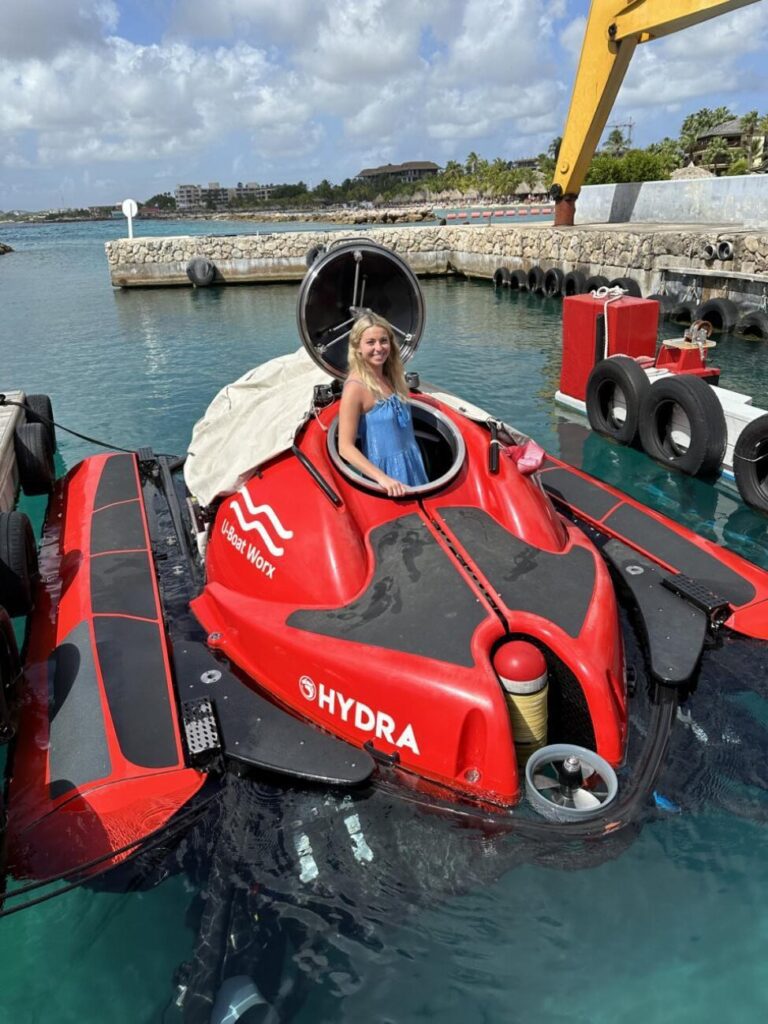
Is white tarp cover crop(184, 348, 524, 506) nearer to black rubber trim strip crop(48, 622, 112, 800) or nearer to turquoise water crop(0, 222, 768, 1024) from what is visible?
black rubber trim strip crop(48, 622, 112, 800)

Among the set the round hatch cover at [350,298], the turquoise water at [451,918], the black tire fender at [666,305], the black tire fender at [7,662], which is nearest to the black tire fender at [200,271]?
the black tire fender at [666,305]

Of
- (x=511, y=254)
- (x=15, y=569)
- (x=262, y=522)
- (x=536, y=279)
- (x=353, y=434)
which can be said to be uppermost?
(x=511, y=254)

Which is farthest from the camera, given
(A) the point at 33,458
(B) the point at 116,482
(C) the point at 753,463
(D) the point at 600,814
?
(A) the point at 33,458

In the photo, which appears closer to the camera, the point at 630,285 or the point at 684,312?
the point at 684,312

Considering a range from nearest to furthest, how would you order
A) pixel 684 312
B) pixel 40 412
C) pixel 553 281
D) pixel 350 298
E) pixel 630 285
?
pixel 350 298 → pixel 40 412 → pixel 684 312 → pixel 630 285 → pixel 553 281

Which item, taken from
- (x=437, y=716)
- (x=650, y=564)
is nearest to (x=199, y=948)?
(x=437, y=716)

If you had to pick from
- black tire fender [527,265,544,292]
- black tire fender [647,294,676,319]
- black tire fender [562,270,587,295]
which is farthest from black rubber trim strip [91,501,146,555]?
black tire fender [527,265,544,292]

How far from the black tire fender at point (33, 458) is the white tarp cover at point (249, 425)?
7.31 ft

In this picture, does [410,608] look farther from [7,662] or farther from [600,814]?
[7,662]

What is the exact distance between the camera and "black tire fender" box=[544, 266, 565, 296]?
20.6 meters

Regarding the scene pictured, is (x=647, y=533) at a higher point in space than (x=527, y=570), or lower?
lower

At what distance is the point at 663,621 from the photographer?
3955 mm

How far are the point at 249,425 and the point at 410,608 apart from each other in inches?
101

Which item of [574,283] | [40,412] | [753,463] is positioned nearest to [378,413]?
[753,463]
